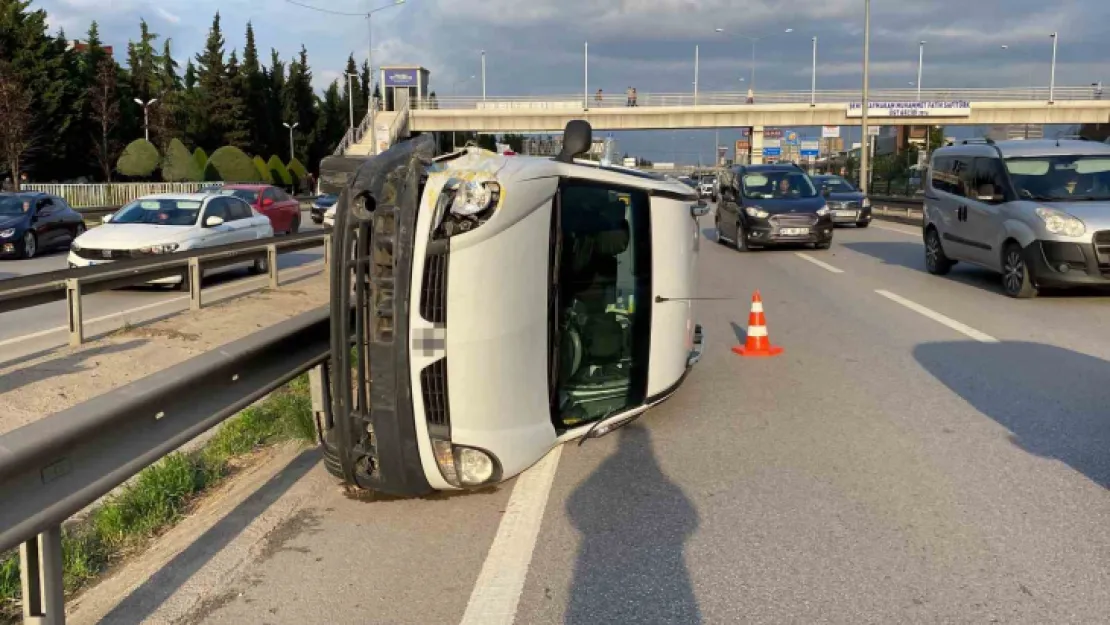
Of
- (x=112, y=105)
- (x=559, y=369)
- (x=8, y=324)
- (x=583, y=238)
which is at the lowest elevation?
(x=8, y=324)

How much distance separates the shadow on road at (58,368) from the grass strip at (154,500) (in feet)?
6.25

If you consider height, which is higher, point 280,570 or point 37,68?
point 37,68

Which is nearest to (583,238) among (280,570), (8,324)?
(280,570)

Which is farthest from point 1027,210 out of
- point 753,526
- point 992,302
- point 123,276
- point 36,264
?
point 36,264

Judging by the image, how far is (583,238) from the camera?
5.88 metres

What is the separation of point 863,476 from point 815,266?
13229 millimetres

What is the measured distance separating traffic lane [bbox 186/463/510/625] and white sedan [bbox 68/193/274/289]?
35.9 feet

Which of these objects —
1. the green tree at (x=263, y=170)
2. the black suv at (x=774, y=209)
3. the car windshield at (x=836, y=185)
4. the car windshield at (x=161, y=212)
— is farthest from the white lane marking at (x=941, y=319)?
the green tree at (x=263, y=170)

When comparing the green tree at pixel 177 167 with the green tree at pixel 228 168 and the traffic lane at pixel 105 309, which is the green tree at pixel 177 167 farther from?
the traffic lane at pixel 105 309

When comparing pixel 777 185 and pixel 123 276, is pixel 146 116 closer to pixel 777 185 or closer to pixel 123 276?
pixel 777 185

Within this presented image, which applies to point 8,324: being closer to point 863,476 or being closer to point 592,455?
point 592,455

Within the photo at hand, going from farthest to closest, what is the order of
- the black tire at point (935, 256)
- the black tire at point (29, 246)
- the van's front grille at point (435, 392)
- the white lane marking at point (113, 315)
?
the black tire at point (29, 246), the black tire at point (935, 256), the white lane marking at point (113, 315), the van's front grille at point (435, 392)

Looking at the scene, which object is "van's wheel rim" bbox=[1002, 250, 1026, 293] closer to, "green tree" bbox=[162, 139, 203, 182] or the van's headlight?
the van's headlight

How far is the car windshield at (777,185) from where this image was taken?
870 inches
